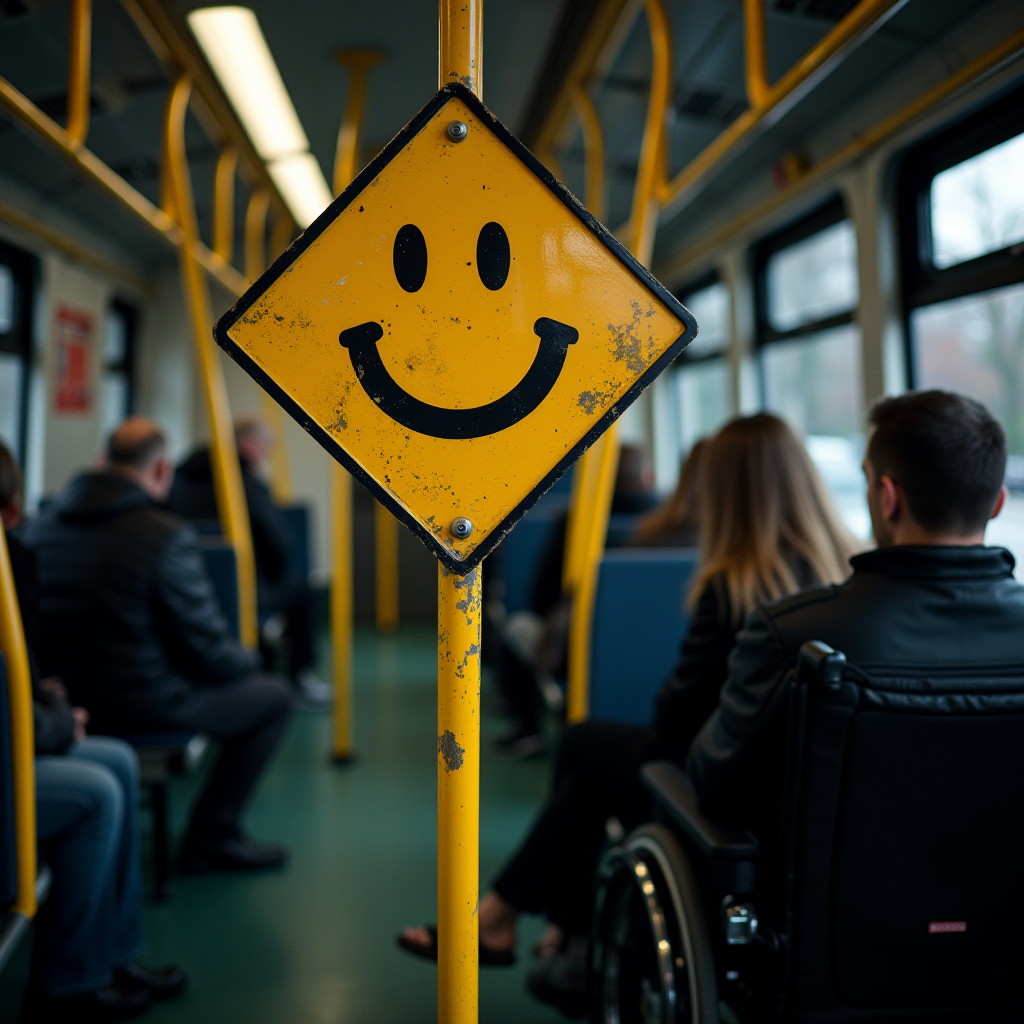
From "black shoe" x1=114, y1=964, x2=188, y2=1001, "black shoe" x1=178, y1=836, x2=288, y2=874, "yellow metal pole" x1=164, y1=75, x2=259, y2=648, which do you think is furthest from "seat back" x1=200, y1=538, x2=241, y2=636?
"black shoe" x1=114, y1=964, x2=188, y2=1001

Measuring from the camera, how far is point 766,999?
3.93ft

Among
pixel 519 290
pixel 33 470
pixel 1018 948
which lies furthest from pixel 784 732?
pixel 33 470

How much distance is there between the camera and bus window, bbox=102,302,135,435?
6852 millimetres

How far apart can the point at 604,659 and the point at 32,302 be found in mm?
3916

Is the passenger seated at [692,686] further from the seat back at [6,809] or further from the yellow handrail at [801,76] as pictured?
the seat back at [6,809]

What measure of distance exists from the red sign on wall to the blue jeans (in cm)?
391

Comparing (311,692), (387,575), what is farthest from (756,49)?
(387,575)

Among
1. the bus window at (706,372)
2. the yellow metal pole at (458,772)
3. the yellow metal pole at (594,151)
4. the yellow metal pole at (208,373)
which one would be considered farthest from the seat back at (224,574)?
the bus window at (706,372)

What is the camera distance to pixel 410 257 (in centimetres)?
88

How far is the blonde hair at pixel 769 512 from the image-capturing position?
5.95ft

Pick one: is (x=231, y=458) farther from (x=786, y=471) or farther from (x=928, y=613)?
(x=928, y=613)

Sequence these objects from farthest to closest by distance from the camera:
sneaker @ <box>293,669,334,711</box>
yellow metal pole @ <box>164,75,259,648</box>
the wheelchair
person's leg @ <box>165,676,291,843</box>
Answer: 1. sneaker @ <box>293,669,334,711</box>
2. yellow metal pole @ <box>164,75,259,648</box>
3. person's leg @ <box>165,676,291,843</box>
4. the wheelchair

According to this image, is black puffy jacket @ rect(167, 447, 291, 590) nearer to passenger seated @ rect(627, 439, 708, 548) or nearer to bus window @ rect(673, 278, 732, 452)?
passenger seated @ rect(627, 439, 708, 548)

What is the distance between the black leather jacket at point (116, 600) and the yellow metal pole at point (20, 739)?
98 centimetres
